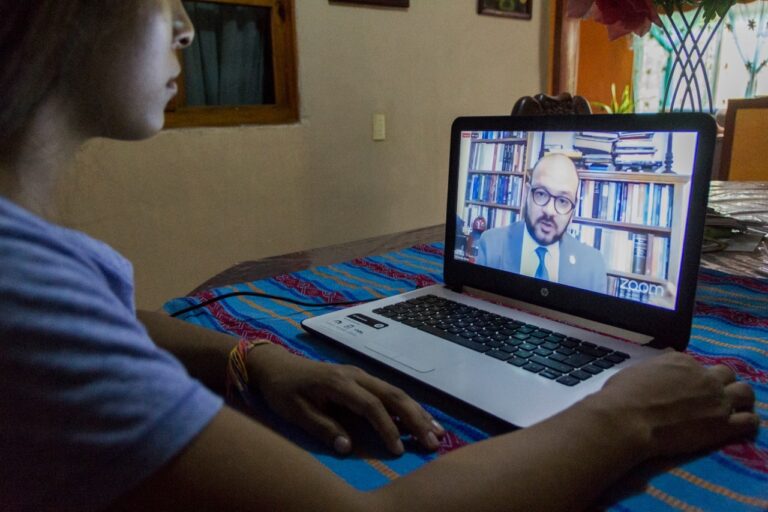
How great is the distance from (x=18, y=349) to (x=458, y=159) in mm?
799

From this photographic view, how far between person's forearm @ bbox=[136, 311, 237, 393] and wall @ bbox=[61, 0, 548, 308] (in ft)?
3.84

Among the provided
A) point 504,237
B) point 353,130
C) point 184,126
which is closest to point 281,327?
point 504,237

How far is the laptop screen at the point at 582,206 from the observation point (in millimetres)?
713

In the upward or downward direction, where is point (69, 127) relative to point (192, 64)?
downward

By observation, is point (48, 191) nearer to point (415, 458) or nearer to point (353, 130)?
point (415, 458)

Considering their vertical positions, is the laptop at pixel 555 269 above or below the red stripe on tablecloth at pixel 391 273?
above

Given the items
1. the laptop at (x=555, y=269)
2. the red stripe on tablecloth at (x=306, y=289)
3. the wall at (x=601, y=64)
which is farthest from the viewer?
the wall at (x=601, y=64)

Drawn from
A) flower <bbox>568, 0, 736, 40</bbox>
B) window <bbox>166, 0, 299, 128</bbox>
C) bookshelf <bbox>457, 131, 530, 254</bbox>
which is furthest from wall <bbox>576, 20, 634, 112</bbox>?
bookshelf <bbox>457, 131, 530, 254</bbox>

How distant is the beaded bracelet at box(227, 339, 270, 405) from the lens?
26.1 inches

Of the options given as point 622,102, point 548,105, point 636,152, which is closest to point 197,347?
point 636,152

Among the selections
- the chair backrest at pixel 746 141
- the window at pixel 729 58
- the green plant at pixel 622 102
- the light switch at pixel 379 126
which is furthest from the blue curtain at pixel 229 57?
the window at pixel 729 58

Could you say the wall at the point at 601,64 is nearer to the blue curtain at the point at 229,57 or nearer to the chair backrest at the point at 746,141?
the chair backrest at the point at 746,141

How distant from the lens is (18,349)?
30 centimetres

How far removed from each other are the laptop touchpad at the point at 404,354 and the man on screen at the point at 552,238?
0.26 metres
